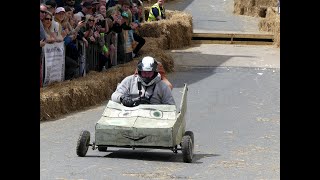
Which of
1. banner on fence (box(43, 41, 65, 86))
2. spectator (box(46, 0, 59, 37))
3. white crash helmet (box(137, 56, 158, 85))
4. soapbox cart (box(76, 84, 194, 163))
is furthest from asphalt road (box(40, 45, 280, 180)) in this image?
spectator (box(46, 0, 59, 37))

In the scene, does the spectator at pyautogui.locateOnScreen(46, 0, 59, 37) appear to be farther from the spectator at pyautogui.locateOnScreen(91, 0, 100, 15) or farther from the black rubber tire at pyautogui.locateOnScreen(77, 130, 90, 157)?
the black rubber tire at pyautogui.locateOnScreen(77, 130, 90, 157)

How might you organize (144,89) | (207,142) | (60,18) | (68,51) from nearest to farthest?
(144,89), (207,142), (60,18), (68,51)

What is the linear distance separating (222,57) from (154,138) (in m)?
15.5

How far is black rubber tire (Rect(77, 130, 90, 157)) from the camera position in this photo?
1234cm

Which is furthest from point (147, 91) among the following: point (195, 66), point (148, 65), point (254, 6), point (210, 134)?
point (254, 6)

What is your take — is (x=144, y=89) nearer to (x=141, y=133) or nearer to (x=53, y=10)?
(x=141, y=133)

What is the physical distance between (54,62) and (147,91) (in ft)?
14.3

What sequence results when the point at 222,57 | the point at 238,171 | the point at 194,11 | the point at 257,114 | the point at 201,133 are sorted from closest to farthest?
the point at 238,171
the point at 201,133
the point at 257,114
the point at 222,57
the point at 194,11

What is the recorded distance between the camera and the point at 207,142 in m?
14.1

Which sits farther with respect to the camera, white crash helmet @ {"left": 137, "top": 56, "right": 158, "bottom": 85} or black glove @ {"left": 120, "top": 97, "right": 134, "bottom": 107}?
black glove @ {"left": 120, "top": 97, "right": 134, "bottom": 107}

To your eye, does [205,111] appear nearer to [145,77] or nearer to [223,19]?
[145,77]
